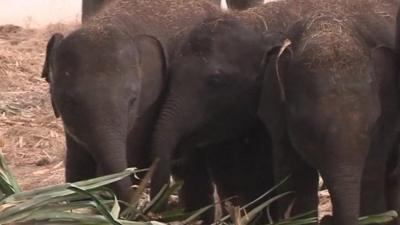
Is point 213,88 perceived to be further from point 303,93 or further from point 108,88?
point 303,93

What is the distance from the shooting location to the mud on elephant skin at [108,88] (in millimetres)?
4988

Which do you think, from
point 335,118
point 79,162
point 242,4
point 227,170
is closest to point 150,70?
point 79,162

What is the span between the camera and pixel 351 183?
4551 mm

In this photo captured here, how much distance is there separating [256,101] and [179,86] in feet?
1.21

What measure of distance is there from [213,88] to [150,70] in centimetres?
30

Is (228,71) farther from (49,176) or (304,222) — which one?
(49,176)

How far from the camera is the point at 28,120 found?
888 centimetres

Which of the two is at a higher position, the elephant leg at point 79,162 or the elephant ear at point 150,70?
the elephant ear at point 150,70

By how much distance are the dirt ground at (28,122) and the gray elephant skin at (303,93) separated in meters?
0.94

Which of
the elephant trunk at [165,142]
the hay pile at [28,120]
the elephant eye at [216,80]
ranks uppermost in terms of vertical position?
the elephant eye at [216,80]

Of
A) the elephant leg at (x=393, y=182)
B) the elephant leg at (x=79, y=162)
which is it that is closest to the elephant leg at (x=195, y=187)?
the elephant leg at (x=79, y=162)

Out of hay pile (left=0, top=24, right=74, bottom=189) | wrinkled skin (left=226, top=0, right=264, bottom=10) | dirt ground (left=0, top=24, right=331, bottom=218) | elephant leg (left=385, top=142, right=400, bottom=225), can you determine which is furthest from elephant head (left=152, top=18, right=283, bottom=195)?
hay pile (left=0, top=24, right=74, bottom=189)

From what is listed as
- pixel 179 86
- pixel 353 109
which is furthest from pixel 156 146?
pixel 353 109

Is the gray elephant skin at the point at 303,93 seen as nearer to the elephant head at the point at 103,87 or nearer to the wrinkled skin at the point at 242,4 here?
the elephant head at the point at 103,87
